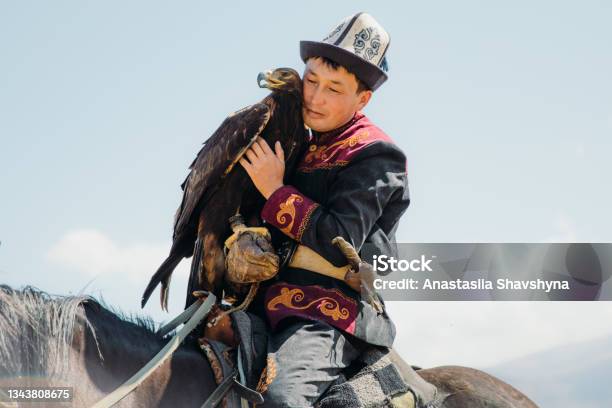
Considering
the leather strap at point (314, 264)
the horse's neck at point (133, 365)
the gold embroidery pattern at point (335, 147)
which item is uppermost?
the gold embroidery pattern at point (335, 147)

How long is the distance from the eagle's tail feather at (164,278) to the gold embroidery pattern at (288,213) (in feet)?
2.48

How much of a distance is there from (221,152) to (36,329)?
146 cm

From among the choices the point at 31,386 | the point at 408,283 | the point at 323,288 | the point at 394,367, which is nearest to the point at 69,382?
the point at 31,386

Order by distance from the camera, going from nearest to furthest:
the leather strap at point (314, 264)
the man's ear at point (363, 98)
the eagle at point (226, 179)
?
1. the leather strap at point (314, 264)
2. the eagle at point (226, 179)
3. the man's ear at point (363, 98)

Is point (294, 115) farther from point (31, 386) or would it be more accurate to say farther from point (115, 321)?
point (31, 386)

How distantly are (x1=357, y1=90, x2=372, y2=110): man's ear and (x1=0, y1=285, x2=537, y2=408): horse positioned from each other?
159 cm

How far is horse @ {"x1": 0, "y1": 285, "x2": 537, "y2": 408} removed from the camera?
179 inches

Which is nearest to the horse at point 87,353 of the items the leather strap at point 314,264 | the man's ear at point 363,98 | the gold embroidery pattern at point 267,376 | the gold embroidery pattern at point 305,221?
the gold embroidery pattern at point 267,376

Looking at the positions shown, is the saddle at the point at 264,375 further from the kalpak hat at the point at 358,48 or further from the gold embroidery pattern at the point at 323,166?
the kalpak hat at the point at 358,48

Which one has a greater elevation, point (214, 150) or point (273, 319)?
point (214, 150)

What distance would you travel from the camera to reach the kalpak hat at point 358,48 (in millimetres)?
5637

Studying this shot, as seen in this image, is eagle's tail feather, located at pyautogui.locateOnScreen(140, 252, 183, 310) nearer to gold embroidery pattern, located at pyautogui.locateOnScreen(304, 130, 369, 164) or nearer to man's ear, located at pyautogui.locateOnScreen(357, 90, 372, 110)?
gold embroidery pattern, located at pyautogui.locateOnScreen(304, 130, 369, 164)

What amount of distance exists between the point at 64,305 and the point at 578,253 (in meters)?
7.64

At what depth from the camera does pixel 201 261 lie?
5520 mm
